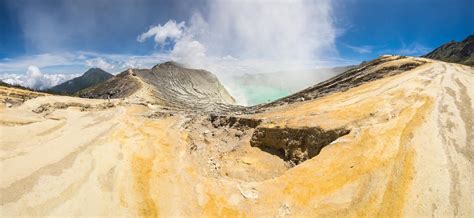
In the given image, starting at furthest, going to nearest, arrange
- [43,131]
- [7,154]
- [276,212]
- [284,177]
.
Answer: [43,131], [7,154], [284,177], [276,212]

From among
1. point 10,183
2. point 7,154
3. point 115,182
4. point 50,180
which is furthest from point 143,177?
point 7,154

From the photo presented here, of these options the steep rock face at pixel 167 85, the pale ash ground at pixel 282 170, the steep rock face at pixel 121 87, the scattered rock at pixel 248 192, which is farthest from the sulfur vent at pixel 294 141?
the steep rock face at pixel 121 87

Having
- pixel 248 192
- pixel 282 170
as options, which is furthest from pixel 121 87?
pixel 248 192

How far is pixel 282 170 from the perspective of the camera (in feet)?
100

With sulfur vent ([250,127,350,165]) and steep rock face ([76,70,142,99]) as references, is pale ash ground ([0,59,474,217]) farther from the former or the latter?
steep rock face ([76,70,142,99])

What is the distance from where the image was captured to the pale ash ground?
62.4 ft

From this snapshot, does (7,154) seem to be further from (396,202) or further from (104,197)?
(396,202)

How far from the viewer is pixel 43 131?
33.3 meters

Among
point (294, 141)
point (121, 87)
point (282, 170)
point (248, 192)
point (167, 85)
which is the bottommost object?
point (248, 192)

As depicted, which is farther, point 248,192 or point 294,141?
point 294,141

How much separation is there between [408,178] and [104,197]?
75.0 ft

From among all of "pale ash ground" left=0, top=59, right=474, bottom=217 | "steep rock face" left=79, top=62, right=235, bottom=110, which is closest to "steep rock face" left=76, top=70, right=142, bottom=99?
"steep rock face" left=79, top=62, right=235, bottom=110

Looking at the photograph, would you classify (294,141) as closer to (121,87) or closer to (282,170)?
(282,170)

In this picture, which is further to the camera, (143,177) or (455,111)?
(455,111)
